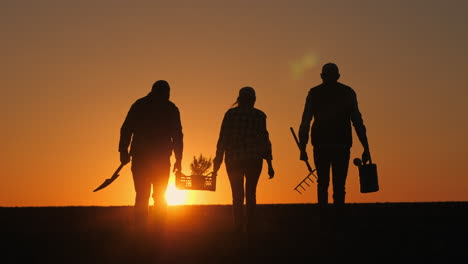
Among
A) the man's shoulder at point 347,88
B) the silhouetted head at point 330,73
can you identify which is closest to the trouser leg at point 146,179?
the silhouetted head at point 330,73

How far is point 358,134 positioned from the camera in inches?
510

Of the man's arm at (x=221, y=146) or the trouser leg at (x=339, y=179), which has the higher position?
the man's arm at (x=221, y=146)

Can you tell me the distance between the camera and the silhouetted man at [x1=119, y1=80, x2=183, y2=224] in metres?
12.5

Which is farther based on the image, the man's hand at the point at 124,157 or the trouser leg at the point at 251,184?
the man's hand at the point at 124,157

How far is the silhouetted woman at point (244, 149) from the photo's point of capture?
12180 millimetres

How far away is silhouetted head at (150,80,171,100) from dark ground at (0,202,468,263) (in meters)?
2.14

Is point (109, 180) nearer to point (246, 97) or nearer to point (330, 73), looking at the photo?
point (246, 97)

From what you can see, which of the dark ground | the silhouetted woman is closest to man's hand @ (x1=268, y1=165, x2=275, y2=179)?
the silhouetted woman

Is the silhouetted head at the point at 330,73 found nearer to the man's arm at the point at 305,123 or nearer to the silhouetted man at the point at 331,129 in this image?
the silhouetted man at the point at 331,129

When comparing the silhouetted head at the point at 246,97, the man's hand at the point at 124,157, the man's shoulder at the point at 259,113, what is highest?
the silhouetted head at the point at 246,97

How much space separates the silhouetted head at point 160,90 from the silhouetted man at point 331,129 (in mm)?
2301

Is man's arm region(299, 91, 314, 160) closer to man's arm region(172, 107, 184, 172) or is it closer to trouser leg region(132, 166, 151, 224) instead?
man's arm region(172, 107, 184, 172)

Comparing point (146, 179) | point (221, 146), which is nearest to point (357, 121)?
point (221, 146)

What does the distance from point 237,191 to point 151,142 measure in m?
1.61
